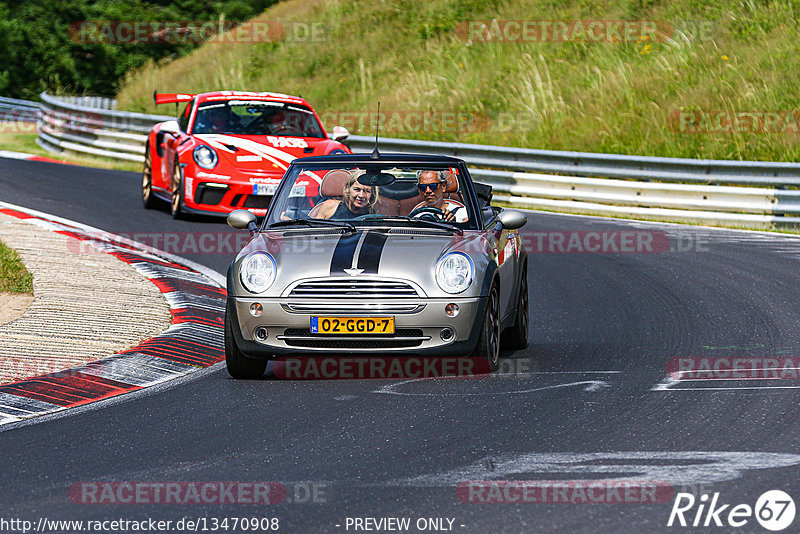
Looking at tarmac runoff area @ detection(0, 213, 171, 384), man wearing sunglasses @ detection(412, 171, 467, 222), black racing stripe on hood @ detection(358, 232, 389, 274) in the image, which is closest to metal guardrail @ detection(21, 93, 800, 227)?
tarmac runoff area @ detection(0, 213, 171, 384)

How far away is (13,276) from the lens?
36.2ft

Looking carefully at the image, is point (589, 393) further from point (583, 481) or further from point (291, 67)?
point (291, 67)

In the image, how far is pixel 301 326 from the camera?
763cm

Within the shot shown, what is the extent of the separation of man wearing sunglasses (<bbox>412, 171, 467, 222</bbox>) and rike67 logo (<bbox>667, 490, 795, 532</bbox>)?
12.7 feet

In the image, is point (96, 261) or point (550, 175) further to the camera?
point (550, 175)

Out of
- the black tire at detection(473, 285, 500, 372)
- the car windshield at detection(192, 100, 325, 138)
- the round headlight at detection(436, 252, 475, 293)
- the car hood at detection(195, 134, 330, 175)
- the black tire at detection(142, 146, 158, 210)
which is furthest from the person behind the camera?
the black tire at detection(142, 146, 158, 210)

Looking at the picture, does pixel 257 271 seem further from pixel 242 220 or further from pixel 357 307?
pixel 242 220

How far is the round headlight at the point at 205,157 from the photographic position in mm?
15195

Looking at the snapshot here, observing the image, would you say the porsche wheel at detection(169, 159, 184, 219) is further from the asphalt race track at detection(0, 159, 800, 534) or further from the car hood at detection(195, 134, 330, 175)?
the asphalt race track at detection(0, 159, 800, 534)

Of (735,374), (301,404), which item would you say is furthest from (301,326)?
(735,374)

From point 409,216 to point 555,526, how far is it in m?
4.12

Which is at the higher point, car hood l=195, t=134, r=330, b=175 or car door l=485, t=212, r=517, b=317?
car hood l=195, t=134, r=330, b=175

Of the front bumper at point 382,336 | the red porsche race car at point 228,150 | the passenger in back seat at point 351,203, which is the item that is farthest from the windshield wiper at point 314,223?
the red porsche race car at point 228,150

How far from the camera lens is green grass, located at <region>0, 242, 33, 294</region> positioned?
10.7 metres
